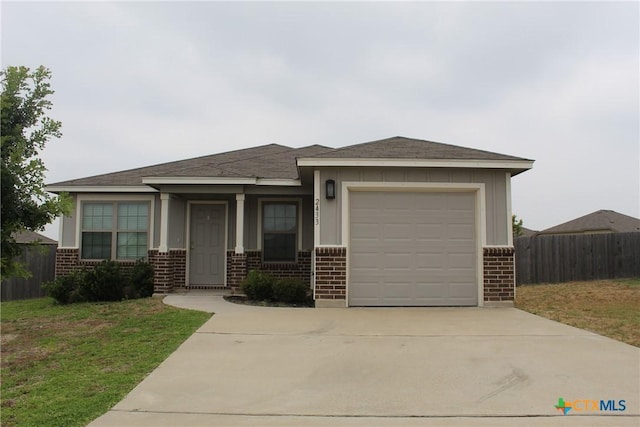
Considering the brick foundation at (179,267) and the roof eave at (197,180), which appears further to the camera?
the brick foundation at (179,267)

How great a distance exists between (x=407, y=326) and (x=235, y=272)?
5153 mm

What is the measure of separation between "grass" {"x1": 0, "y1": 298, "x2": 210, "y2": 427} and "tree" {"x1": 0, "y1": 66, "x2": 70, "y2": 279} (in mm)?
1214

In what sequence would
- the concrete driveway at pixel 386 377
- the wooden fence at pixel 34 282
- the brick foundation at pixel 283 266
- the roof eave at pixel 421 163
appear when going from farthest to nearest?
the wooden fence at pixel 34 282 → the brick foundation at pixel 283 266 → the roof eave at pixel 421 163 → the concrete driveway at pixel 386 377

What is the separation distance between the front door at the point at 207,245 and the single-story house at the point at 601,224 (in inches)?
951

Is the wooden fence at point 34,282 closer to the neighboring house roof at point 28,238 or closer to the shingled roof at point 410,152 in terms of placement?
the neighboring house roof at point 28,238

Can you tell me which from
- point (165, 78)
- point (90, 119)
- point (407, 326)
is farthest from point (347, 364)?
point (90, 119)

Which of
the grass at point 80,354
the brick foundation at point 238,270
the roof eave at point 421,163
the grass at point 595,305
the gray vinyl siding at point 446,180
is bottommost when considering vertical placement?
the grass at point 80,354

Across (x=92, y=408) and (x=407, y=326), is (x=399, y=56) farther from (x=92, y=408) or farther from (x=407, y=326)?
(x=92, y=408)

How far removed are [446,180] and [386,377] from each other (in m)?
5.58

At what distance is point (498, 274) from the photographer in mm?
9469

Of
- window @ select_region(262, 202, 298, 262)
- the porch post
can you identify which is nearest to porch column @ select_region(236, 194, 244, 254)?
the porch post

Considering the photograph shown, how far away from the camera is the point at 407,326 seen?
7371mm

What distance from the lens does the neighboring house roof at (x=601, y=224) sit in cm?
2841

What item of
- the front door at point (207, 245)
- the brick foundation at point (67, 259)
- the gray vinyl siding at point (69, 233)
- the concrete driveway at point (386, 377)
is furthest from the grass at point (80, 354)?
the gray vinyl siding at point (69, 233)
